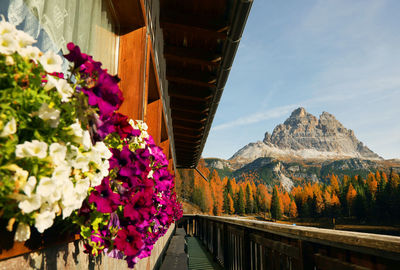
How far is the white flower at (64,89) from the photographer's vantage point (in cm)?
61

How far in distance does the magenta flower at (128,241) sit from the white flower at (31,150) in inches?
20.6

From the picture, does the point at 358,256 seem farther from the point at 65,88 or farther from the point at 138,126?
the point at 65,88

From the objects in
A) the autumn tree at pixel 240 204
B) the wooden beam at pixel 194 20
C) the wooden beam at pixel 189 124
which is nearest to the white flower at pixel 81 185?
the wooden beam at pixel 194 20

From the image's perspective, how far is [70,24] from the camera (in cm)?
158

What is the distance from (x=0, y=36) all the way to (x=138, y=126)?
1.19 meters

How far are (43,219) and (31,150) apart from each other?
0.48 feet

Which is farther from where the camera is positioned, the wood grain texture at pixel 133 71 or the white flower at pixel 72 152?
the wood grain texture at pixel 133 71

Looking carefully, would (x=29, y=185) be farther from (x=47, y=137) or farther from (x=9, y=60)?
(x=9, y=60)

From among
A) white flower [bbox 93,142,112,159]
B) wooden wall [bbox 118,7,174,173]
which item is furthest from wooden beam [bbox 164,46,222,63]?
white flower [bbox 93,142,112,159]

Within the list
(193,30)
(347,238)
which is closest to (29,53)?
(347,238)

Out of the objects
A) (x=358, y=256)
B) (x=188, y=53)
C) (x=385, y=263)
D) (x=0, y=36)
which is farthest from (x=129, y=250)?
(x=188, y=53)

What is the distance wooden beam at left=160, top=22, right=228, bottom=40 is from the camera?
3.43 m

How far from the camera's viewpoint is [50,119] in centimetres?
59

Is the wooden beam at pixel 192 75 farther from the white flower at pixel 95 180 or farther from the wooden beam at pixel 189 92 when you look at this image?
the white flower at pixel 95 180
